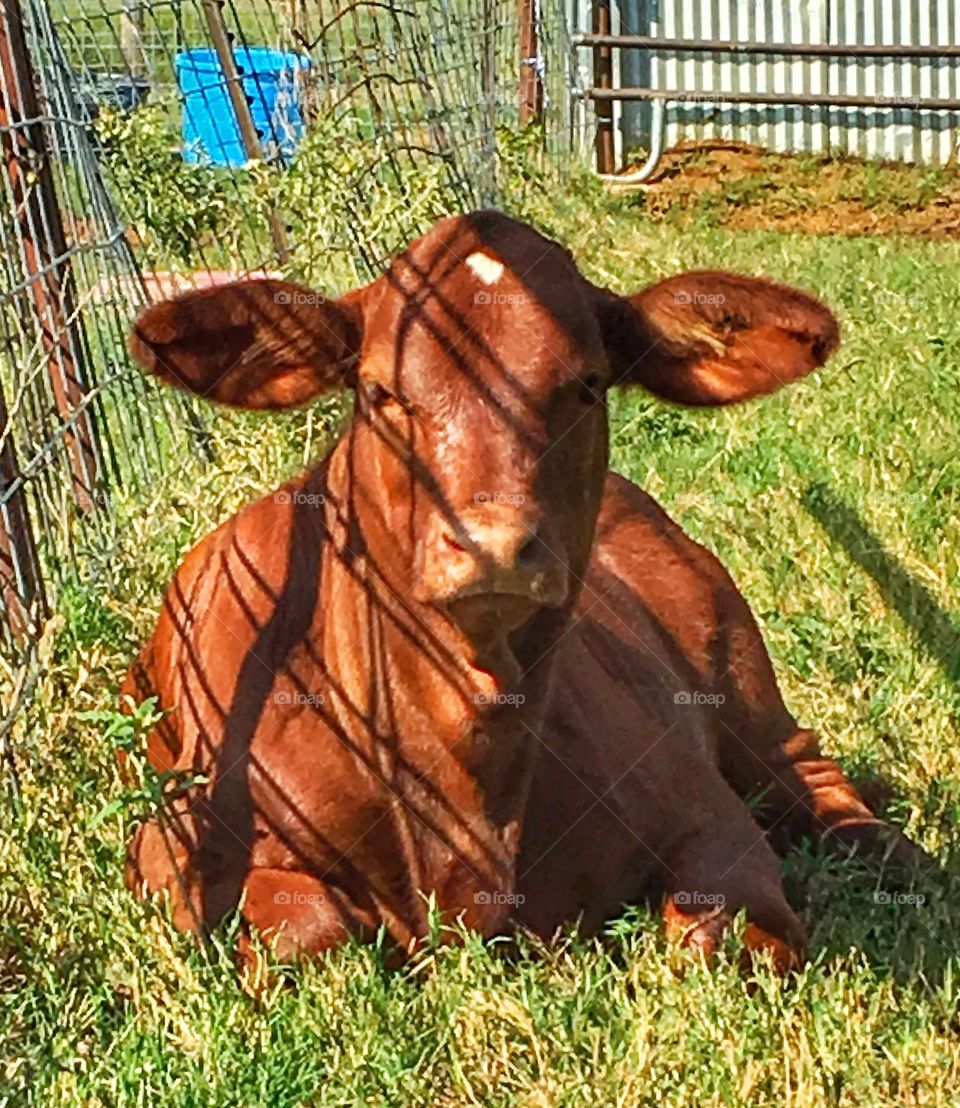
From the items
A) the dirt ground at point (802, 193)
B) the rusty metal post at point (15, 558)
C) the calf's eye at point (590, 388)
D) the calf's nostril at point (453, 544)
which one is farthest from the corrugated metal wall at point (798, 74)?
the calf's nostril at point (453, 544)

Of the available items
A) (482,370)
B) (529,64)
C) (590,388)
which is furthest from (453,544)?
(529,64)

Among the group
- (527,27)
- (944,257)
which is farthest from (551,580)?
(527,27)

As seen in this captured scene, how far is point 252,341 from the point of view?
383 centimetres

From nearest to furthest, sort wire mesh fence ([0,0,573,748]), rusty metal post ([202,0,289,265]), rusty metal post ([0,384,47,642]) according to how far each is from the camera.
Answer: rusty metal post ([0,384,47,642]) → wire mesh fence ([0,0,573,748]) → rusty metal post ([202,0,289,265])

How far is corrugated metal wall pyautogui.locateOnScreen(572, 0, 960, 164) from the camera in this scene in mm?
16266

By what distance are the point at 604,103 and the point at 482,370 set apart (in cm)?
1360

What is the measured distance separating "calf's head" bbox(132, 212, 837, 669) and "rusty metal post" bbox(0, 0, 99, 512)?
6.63 ft

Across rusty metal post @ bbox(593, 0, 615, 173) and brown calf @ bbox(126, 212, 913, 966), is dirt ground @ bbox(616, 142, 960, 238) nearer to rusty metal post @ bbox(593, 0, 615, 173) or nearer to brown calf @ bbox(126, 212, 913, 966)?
rusty metal post @ bbox(593, 0, 615, 173)

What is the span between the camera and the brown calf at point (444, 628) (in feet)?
11.6

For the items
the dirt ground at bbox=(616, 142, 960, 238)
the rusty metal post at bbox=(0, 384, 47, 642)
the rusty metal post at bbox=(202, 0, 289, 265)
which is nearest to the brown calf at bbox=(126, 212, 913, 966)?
the rusty metal post at bbox=(0, 384, 47, 642)

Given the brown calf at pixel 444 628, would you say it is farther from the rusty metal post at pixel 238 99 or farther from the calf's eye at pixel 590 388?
the rusty metal post at pixel 238 99

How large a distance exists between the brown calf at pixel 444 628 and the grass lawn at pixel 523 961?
0.15 m

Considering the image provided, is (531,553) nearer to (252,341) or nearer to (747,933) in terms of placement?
(252,341)

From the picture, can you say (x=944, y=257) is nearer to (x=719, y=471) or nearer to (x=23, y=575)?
(x=719, y=471)
